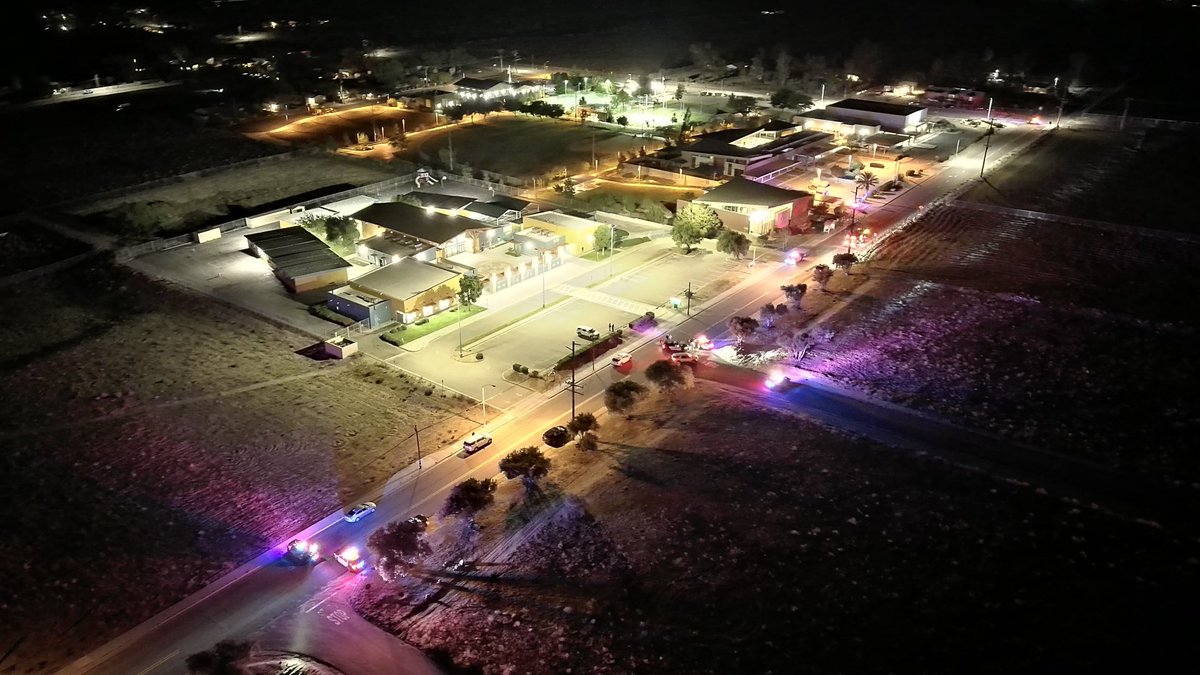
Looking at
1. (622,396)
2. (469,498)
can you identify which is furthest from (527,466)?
(622,396)

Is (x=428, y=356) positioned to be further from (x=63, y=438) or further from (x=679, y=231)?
(x=679, y=231)

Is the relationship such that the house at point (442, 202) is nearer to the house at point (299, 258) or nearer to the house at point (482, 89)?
the house at point (299, 258)

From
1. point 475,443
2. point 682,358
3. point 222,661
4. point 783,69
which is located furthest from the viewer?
point 783,69

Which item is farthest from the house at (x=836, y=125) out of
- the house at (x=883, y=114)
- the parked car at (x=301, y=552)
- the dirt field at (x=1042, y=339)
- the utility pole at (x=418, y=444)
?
the parked car at (x=301, y=552)

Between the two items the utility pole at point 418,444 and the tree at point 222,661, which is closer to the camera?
the tree at point 222,661

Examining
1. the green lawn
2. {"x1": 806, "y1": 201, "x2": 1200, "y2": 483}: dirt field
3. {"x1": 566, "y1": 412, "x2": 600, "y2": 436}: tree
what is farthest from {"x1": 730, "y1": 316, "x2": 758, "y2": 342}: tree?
the green lawn

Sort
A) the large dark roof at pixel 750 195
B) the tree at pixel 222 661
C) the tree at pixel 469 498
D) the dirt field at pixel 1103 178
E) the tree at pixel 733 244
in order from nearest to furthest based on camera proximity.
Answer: the tree at pixel 222 661, the tree at pixel 469 498, the tree at pixel 733 244, the large dark roof at pixel 750 195, the dirt field at pixel 1103 178

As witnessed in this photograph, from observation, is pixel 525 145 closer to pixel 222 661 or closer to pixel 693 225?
pixel 693 225
